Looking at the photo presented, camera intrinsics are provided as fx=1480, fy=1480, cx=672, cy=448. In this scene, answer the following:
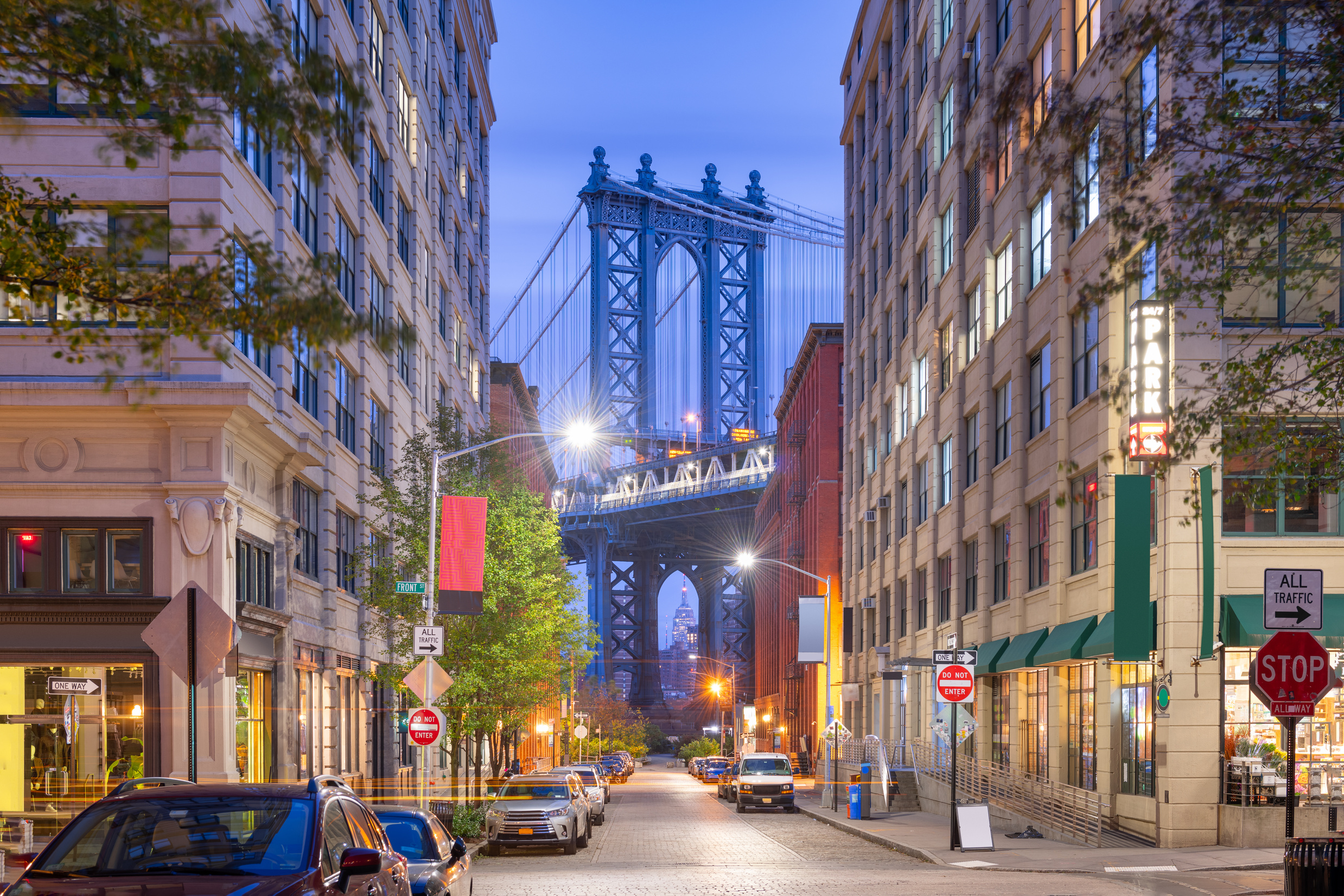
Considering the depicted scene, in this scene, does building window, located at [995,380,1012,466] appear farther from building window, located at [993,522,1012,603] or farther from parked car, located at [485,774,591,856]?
parked car, located at [485,774,591,856]

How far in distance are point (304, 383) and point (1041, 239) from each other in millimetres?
17739

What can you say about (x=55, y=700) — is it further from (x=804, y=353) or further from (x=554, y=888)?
(x=804, y=353)

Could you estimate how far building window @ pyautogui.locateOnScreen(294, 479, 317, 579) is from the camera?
33.0 meters

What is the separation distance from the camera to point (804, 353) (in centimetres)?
9162

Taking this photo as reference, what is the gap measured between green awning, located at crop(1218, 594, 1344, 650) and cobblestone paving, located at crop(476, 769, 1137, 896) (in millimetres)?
5701

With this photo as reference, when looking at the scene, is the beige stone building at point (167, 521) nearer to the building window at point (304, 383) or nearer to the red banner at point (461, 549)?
the building window at point (304, 383)

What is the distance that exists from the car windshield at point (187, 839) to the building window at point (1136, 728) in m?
21.3

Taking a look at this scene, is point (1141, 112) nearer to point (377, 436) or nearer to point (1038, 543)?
point (1038, 543)

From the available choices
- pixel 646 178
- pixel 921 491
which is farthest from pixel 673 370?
pixel 921 491

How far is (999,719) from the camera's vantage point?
3959cm

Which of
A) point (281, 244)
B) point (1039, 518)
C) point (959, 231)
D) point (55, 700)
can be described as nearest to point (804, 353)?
point (959, 231)

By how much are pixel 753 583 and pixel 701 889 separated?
403 ft

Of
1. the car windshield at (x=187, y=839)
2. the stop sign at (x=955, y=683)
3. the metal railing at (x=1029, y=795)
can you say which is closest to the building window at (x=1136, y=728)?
the metal railing at (x=1029, y=795)

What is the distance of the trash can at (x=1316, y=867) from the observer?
1266 cm
